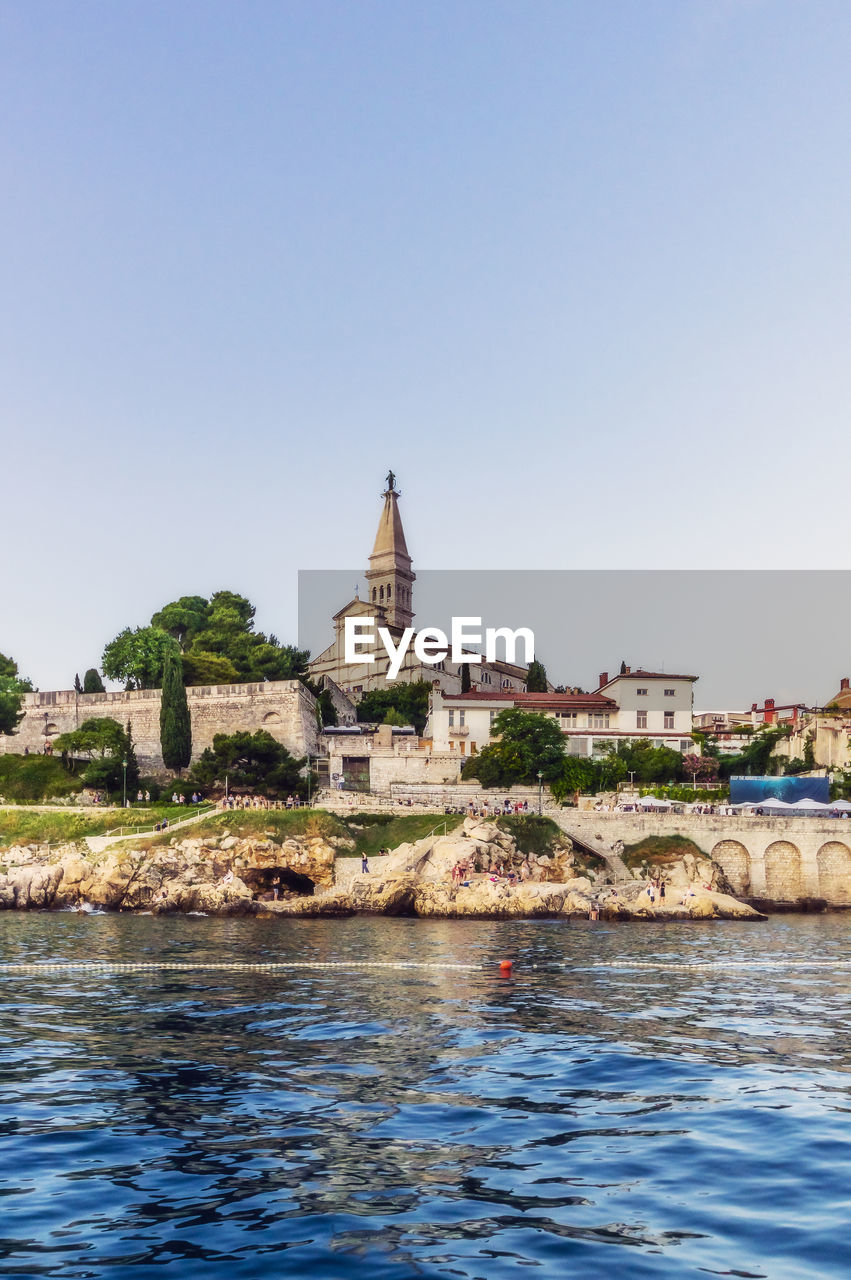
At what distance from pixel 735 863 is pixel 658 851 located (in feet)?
15.1

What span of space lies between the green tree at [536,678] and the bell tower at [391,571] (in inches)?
846

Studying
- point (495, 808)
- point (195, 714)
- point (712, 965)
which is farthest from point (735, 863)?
point (195, 714)

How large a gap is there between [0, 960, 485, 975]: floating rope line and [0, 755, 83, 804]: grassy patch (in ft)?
129

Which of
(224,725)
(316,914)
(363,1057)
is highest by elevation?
(224,725)

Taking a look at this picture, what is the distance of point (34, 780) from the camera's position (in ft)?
238

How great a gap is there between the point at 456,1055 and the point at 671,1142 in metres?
6.04

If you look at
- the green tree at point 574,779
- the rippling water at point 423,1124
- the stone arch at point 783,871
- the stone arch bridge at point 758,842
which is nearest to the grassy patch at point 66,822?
the green tree at point 574,779

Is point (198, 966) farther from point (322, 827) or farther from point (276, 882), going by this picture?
point (322, 827)

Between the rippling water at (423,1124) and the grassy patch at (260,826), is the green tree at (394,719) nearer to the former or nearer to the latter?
the grassy patch at (260,826)

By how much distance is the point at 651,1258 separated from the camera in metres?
9.72

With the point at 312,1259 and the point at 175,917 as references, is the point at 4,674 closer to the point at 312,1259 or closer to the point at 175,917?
the point at 175,917

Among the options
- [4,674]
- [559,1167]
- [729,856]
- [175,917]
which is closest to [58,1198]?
[559,1167]

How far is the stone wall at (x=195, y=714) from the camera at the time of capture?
76.7 meters

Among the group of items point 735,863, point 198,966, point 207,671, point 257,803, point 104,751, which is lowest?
point 735,863
